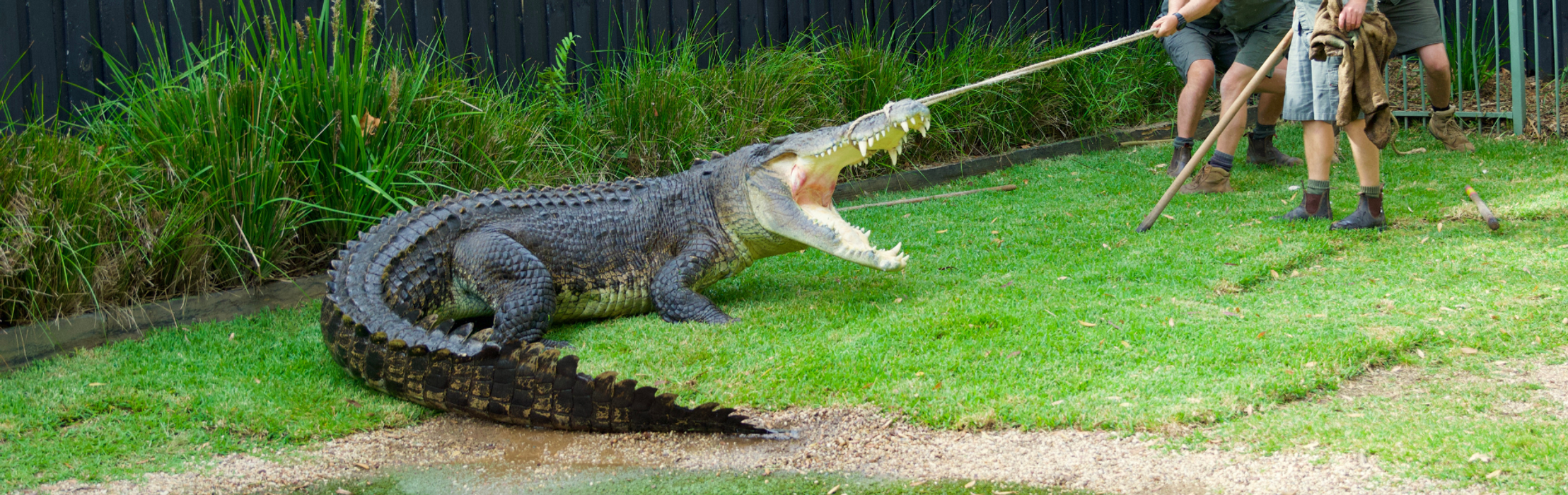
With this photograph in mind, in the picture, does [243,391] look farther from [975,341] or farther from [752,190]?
[975,341]

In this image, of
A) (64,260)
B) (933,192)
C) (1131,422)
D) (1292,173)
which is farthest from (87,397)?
(1292,173)

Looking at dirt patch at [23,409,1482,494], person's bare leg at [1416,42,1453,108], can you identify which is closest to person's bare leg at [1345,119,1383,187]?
person's bare leg at [1416,42,1453,108]

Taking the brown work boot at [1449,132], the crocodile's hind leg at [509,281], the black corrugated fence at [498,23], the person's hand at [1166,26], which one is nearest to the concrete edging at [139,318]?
the crocodile's hind leg at [509,281]

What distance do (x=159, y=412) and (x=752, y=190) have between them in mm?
2018

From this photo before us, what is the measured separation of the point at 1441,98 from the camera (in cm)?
546

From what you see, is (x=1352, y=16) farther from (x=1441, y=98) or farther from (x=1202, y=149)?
(x=1441, y=98)

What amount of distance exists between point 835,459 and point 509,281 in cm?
158

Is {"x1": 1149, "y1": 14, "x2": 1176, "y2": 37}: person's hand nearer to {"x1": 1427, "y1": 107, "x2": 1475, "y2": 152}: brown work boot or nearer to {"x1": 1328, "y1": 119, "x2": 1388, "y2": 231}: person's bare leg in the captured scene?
{"x1": 1328, "y1": 119, "x2": 1388, "y2": 231}: person's bare leg

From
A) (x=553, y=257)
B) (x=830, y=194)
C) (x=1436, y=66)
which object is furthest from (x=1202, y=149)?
(x=553, y=257)

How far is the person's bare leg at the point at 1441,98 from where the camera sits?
17.1 ft

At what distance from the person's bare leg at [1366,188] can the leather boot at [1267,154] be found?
5.66 ft

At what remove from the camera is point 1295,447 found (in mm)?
2428

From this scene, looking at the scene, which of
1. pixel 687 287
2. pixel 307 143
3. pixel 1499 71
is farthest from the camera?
pixel 1499 71

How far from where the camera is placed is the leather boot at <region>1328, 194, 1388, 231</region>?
4.62 meters
